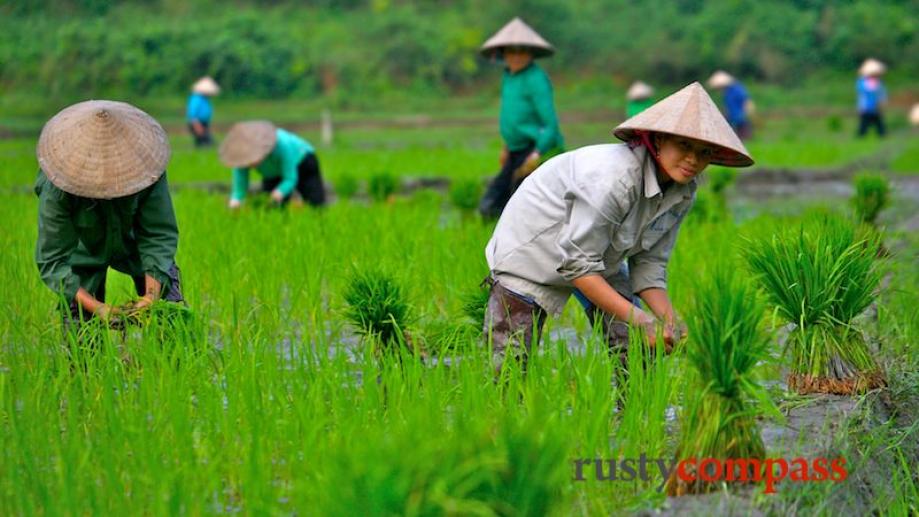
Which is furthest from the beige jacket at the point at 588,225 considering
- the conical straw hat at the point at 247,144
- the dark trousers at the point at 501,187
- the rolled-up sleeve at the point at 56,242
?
the conical straw hat at the point at 247,144

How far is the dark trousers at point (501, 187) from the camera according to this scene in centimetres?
733

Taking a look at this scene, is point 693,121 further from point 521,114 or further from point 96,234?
point 521,114

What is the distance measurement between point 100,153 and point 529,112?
12.4ft

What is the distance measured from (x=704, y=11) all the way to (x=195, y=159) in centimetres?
1948

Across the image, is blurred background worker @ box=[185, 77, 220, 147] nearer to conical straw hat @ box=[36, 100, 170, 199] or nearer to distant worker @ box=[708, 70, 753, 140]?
distant worker @ box=[708, 70, 753, 140]

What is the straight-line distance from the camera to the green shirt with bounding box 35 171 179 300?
12.2 feet

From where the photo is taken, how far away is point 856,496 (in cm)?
300

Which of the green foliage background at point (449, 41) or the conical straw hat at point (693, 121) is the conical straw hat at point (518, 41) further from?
the green foliage background at point (449, 41)

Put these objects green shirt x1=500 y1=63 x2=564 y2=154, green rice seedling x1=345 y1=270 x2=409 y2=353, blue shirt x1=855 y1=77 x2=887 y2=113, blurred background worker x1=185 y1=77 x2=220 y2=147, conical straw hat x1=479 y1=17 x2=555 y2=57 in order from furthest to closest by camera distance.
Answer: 1. blue shirt x1=855 y1=77 x2=887 y2=113
2. blurred background worker x1=185 y1=77 x2=220 y2=147
3. conical straw hat x1=479 y1=17 x2=555 y2=57
4. green shirt x1=500 y1=63 x2=564 y2=154
5. green rice seedling x1=345 y1=270 x2=409 y2=353

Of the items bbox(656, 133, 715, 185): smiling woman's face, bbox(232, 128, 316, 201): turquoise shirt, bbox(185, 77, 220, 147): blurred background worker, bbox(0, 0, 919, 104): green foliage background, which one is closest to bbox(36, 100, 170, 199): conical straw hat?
bbox(656, 133, 715, 185): smiling woman's face

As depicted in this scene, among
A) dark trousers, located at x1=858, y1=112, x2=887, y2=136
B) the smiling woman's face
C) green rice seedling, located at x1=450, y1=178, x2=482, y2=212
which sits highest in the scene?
the smiling woman's face

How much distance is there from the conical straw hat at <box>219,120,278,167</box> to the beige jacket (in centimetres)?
388

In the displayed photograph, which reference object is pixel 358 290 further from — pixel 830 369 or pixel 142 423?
pixel 830 369

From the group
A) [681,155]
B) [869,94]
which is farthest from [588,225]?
[869,94]
